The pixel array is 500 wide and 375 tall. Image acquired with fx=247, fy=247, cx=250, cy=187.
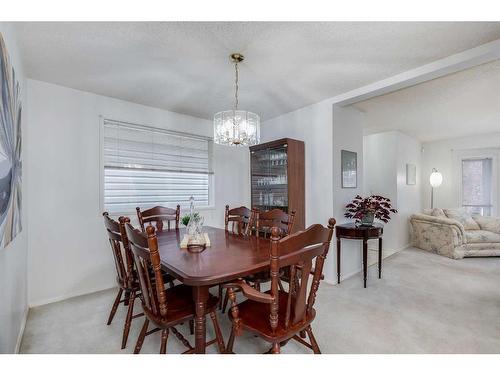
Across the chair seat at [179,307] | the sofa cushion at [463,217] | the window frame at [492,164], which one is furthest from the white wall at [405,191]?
the chair seat at [179,307]

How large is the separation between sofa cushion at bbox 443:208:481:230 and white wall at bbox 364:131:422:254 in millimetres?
683

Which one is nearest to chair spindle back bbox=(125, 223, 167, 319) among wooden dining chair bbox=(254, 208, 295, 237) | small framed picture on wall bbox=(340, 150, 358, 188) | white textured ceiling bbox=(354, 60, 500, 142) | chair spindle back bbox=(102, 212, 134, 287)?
chair spindle back bbox=(102, 212, 134, 287)

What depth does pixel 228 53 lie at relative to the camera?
2.12 meters

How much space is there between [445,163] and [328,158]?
4271 millimetres

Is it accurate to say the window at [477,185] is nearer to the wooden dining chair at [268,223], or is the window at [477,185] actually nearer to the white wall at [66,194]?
the wooden dining chair at [268,223]

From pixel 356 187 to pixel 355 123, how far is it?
3.09 feet

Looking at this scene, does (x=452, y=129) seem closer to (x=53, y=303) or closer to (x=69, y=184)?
(x=69, y=184)

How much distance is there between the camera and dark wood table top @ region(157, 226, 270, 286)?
1.37 meters

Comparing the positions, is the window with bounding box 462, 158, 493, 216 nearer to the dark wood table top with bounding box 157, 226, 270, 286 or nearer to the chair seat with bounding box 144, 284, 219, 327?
the dark wood table top with bounding box 157, 226, 270, 286

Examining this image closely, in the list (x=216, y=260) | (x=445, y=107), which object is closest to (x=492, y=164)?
(x=445, y=107)

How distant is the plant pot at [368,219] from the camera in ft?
10.4

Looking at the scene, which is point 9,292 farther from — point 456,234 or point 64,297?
point 456,234
